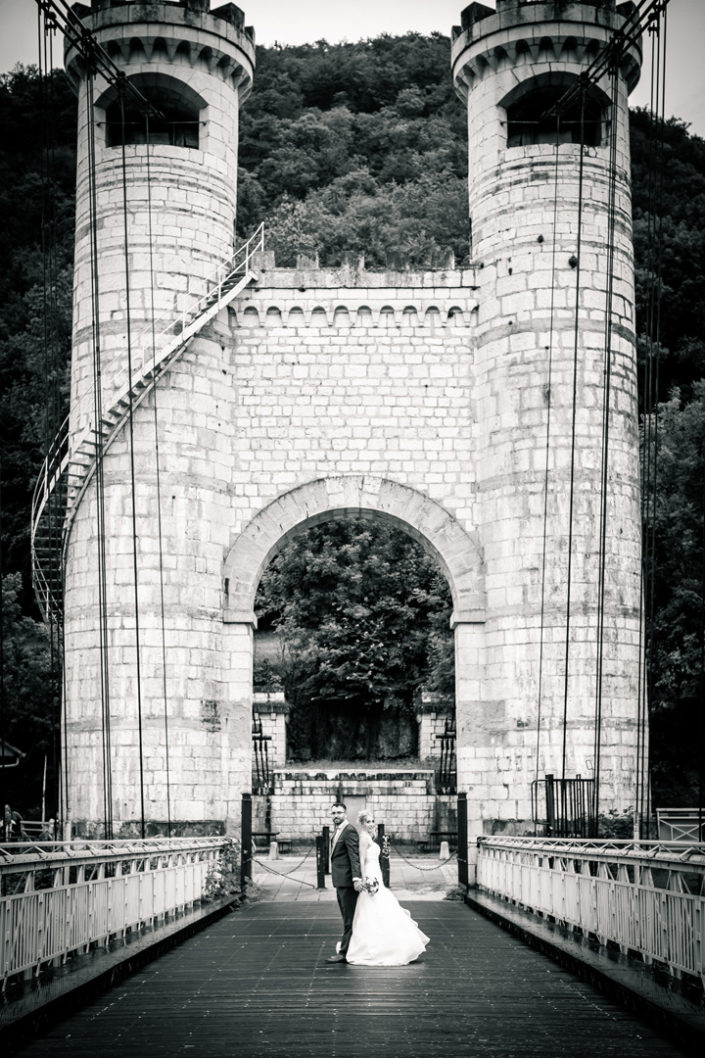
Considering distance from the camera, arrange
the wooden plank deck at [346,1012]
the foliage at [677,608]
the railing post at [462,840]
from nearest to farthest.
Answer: the wooden plank deck at [346,1012]
the railing post at [462,840]
the foliage at [677,608]

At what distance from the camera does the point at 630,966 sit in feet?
27.2

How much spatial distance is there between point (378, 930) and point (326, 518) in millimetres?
11035

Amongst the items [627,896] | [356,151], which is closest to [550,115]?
[627,896]

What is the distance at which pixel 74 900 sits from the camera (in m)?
8.67

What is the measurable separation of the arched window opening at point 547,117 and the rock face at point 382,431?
0.17ft

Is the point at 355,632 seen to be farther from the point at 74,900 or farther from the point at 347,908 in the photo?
the point at 74,900

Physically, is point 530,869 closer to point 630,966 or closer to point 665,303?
point 630,966

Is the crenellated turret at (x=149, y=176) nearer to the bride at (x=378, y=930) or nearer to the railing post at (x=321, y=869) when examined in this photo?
the railing post at (x=321, y=869)

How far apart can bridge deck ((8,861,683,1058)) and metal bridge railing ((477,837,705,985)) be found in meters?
0.45

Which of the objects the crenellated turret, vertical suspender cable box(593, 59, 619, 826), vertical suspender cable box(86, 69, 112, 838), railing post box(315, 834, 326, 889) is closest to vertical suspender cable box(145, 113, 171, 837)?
the crenellated turret

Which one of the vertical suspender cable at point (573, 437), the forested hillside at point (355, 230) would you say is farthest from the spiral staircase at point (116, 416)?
the vertical suspender cable at point (573, 437)

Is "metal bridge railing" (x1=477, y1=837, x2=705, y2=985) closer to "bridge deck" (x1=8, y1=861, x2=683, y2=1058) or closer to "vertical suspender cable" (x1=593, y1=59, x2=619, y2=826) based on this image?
"bridge deck" (x1=8, y1=861, x2=683, y2=1058)

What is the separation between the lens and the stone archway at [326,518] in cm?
1994

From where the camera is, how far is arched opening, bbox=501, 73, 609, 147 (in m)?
20.9
